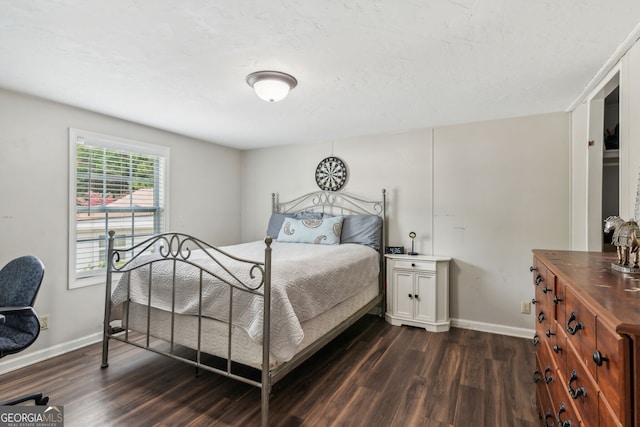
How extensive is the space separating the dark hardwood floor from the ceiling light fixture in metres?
2.10

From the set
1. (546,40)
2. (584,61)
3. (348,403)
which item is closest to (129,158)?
(348,403)

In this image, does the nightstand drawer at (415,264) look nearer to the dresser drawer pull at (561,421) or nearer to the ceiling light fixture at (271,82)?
the dresser drawer pull at (561,421)

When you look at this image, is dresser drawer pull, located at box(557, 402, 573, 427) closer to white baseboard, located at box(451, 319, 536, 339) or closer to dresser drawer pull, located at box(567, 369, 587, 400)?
dresser drawer pull, located at box(567, 369, 587, 400)

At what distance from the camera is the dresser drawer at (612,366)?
781 mm

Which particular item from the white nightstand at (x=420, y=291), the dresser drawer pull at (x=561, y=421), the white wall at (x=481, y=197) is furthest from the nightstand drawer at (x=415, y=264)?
the dresser drawer pull at (x=561, y=421)

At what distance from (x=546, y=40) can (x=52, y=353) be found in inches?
170

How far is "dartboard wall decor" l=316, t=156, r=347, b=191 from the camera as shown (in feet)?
13.7

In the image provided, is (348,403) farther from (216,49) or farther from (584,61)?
(584,61)

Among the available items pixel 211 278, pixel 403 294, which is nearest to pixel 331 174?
pixel 403 294

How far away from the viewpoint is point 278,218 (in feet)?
14.4

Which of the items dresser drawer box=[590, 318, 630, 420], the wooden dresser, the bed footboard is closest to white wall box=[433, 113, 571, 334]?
the wooden dresser

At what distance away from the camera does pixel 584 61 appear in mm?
2059

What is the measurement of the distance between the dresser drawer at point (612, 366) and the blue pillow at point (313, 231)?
286cm

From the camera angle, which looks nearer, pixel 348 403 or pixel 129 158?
pixel 348 403
